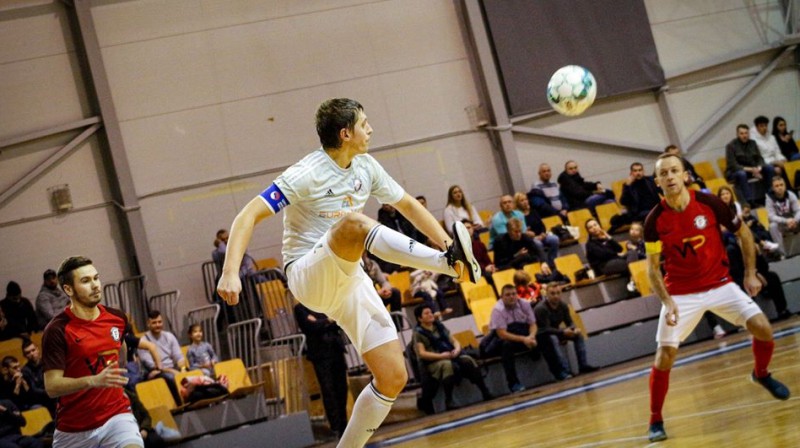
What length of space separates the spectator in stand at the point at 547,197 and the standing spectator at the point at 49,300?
23.3ft

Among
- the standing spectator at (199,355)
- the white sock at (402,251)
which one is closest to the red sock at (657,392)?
the white sock at (402,251)

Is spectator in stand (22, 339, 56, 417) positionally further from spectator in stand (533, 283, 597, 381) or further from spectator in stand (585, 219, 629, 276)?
spectator in stand (585, 219, 629, 276)

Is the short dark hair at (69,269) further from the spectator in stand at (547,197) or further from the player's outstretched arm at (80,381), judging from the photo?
the spectator in stand at (547,197)

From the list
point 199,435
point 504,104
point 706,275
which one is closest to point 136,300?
point 199,435

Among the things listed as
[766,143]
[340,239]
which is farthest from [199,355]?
[766,143]

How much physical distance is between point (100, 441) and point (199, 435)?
4.52 m

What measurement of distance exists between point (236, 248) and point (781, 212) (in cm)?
1159

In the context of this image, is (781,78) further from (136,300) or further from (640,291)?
(136,300)

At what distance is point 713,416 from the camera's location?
564 cm

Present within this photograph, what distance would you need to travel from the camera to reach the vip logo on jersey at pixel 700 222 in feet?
20.2

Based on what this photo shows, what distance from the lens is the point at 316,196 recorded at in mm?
5074

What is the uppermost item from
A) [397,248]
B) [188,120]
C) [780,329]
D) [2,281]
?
[188,120]

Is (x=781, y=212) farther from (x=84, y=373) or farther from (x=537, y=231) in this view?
(x=84, y=373)

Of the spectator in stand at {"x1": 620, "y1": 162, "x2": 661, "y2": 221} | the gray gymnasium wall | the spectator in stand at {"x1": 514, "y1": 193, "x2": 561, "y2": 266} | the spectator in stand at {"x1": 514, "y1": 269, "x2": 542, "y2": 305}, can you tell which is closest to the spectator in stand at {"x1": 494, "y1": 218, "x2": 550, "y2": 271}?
the spectator in stand at {"x1": 514, "y1": 193, "x2": 561, "y2": 266}
